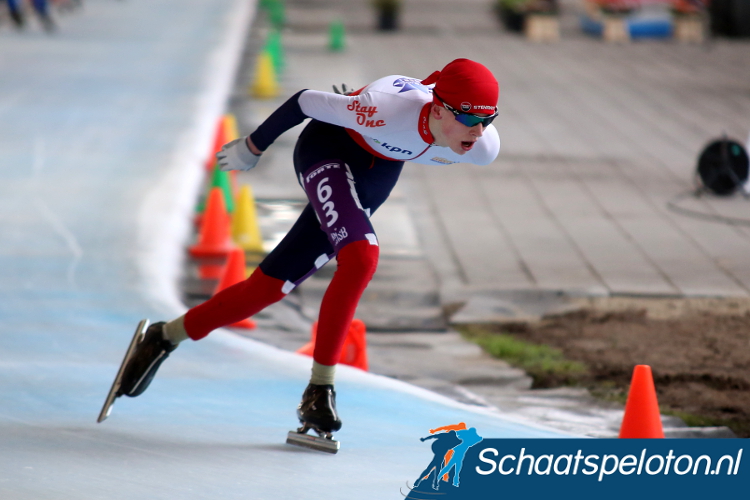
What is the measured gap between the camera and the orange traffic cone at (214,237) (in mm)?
7352

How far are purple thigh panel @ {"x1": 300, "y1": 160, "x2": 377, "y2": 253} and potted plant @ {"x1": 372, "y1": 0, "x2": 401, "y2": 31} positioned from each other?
23.7 m

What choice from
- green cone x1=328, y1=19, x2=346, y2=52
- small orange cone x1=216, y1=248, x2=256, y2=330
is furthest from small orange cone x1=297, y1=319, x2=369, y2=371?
green cone x1=328, y1=19, x2=346, y2=52

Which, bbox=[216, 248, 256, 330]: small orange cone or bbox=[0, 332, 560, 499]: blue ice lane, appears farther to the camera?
bbox=[216, 248, 256, 330]: small orange cone

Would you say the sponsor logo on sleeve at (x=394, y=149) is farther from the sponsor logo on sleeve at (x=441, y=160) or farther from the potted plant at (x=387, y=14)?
the potted plant at (x=387, y=14)

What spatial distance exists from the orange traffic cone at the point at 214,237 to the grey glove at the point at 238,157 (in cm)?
335

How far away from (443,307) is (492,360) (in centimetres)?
110

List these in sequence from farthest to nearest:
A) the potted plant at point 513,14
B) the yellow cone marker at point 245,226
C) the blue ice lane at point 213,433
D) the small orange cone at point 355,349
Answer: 1. the potted plant at point 513,14
2. the yellow cone marker at point 245,226
3. the small orange cone at point 355,349
4. the blue ice lane at point 213,433

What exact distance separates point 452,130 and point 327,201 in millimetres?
544

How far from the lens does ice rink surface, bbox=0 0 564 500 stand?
338 centimetres

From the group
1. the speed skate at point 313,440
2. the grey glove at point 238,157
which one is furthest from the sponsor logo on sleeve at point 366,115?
the speed skate at point 313,440

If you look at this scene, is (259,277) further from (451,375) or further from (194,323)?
(451,375)

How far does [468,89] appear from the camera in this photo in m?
3.30

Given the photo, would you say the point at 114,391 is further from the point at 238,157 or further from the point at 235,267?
the point at 235,267

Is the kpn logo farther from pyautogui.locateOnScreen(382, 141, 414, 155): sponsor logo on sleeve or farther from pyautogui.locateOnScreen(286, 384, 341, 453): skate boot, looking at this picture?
pyautogui.locateOnScreen(382, 141, 414, 155): sponsor logo on sleeve
